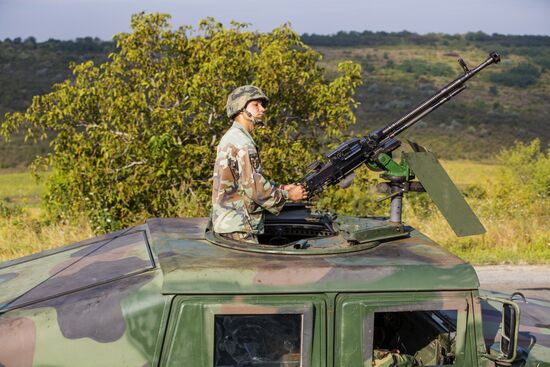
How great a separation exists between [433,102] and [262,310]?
8.02 feet

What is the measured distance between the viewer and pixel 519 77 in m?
66.6

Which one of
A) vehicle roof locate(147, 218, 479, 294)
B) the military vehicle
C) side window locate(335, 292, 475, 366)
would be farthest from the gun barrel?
side window locate(335, 292, 475, 366)

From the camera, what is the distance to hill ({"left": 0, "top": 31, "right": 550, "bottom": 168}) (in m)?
48.0

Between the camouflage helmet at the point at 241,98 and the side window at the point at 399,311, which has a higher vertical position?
the camouflage helmet at the point at 241,98

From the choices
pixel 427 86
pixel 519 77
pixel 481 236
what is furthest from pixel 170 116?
pixel 519 77

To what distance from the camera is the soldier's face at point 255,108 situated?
5449mm

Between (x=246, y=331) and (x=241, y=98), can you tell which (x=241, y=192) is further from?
(x=246, y=331)

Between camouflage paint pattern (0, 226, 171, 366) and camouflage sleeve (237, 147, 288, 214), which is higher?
camouflage sleeve (237, 147, 288, 214)

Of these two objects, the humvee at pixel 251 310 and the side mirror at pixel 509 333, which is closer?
the humvee at pixel 251 310

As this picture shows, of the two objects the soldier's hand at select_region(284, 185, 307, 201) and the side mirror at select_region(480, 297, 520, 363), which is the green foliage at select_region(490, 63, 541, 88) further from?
the side mirror at select_region(480, 297, 520, 363)

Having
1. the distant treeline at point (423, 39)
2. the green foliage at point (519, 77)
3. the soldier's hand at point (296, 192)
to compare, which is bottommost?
the soldier's hand at point (296, 192)

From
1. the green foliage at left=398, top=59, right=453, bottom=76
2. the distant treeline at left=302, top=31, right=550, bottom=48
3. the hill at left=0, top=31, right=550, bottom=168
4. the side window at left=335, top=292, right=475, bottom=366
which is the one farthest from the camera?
the distant treeline at left=302, top=31, right=550, bottom=48

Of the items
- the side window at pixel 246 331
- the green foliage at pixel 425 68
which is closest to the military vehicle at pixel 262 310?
the side window at pixel 246 331

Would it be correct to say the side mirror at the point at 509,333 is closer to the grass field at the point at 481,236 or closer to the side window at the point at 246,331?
the side window at the point at 246,331
